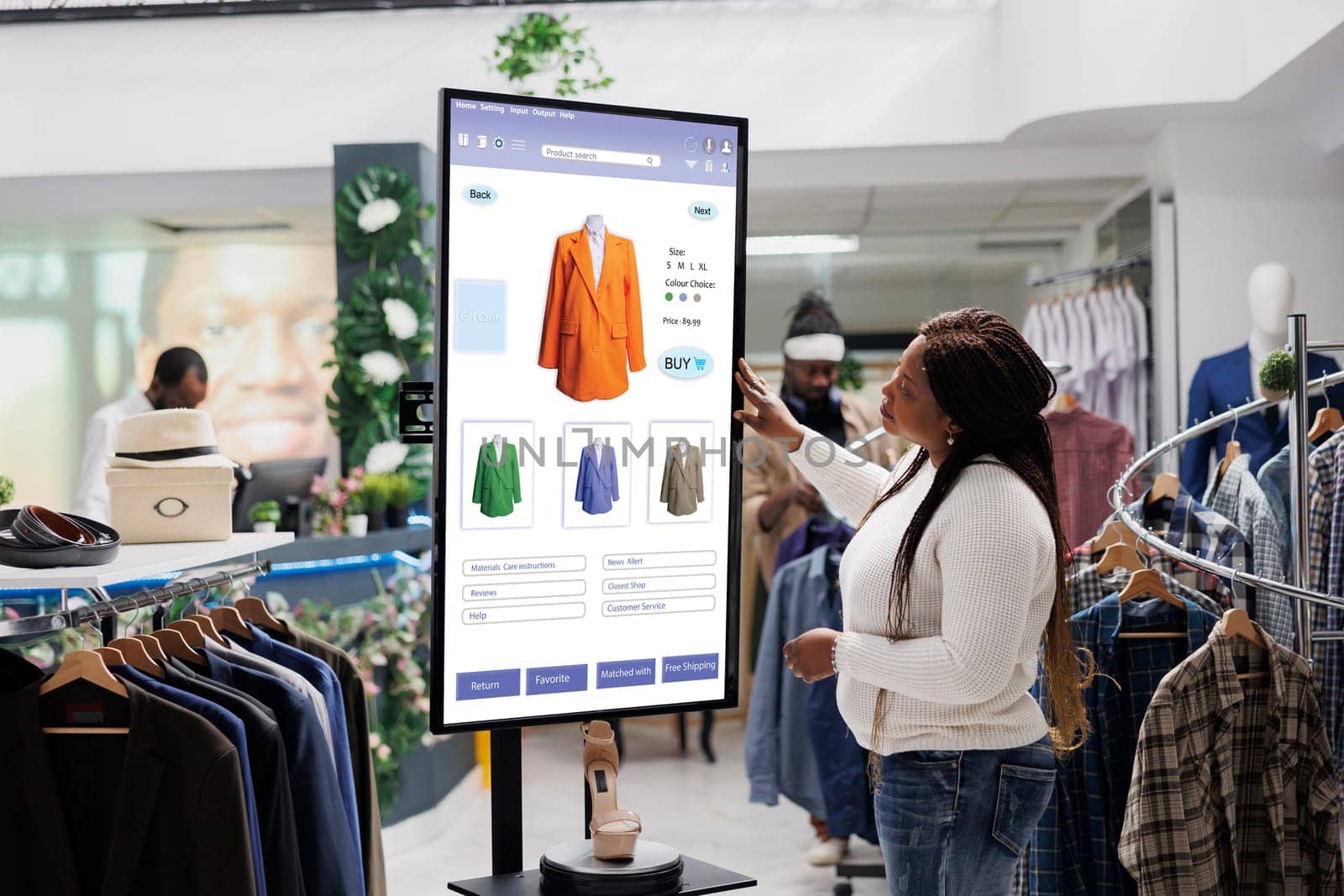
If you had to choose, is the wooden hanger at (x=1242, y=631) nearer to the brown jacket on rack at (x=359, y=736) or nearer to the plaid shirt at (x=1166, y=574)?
the plaid shirt at (x=1166, y=574)

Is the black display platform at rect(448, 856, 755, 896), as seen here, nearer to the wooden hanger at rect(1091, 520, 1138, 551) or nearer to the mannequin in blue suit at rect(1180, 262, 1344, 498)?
the wooden hanger at rect(1091, 520, 1138, 551)

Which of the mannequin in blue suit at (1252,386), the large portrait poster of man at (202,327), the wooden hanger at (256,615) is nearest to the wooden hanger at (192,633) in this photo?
the wooden hanger at (256,615)

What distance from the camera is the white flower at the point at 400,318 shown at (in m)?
4.66

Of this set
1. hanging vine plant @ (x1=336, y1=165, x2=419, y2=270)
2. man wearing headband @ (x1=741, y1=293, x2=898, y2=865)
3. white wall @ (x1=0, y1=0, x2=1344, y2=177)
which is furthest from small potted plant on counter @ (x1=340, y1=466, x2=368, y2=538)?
white wall @ (x1=0, y1=0, x2=1344, y2=177)

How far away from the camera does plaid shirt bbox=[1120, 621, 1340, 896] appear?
7.17ft

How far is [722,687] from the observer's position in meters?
1.97

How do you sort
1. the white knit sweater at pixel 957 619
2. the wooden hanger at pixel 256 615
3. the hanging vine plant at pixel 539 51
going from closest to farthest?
the white knit sweater at pixel 957 619, the wooden hanger at pixel 256 615, the hanging vine plant at pixel 539 51

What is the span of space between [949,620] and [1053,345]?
3739 millimetres

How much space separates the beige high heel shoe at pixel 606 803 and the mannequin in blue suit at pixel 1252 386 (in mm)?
2780

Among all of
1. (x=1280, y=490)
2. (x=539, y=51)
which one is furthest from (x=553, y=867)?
(x=539, y=51)

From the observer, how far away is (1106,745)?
246cm

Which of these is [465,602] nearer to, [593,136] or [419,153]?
[593,136]

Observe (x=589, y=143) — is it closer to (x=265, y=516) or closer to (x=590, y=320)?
(x=590, y=320)

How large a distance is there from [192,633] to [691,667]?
0.82m
